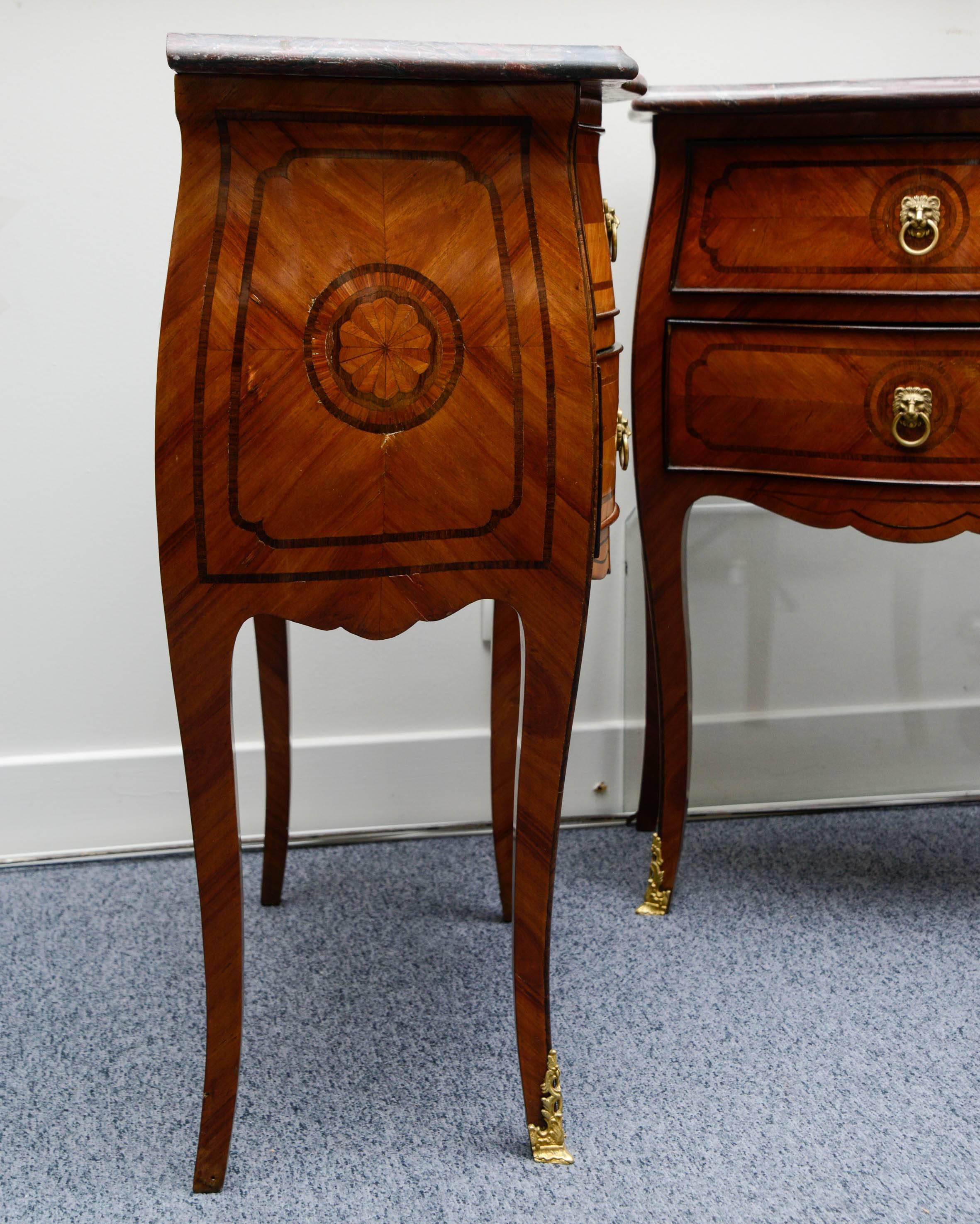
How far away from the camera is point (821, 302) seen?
3.96 feet

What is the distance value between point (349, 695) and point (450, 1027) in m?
0.57

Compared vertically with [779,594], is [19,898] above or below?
below

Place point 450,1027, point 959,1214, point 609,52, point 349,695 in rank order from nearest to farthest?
point 609,52
point 959,1214
point 450,1027
point 349,695

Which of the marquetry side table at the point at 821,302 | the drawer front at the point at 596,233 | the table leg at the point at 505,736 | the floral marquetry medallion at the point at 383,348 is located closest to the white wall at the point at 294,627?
the table leg at the point at 505,736

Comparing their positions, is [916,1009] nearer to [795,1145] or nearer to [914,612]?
[795,1145]

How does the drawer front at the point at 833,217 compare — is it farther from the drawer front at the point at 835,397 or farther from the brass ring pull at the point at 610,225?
the brass ring pull at the point at 610,225

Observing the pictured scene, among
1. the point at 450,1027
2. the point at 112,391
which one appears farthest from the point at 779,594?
the point at 112,391

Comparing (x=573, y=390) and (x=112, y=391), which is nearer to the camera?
(x=573, y=390)

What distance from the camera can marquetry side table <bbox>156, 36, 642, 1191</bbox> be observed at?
2.69 ft

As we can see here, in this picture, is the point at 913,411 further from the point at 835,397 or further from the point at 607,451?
the point at 607,451

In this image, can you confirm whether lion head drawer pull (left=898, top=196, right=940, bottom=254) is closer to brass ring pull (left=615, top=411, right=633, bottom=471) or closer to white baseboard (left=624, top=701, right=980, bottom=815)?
brass ring pull (left=615, top=411, right=633, bottom=471)

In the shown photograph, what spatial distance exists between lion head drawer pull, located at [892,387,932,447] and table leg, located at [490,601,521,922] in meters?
0.48

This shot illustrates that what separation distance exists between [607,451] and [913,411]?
387 millimetres

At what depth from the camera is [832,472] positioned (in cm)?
124
